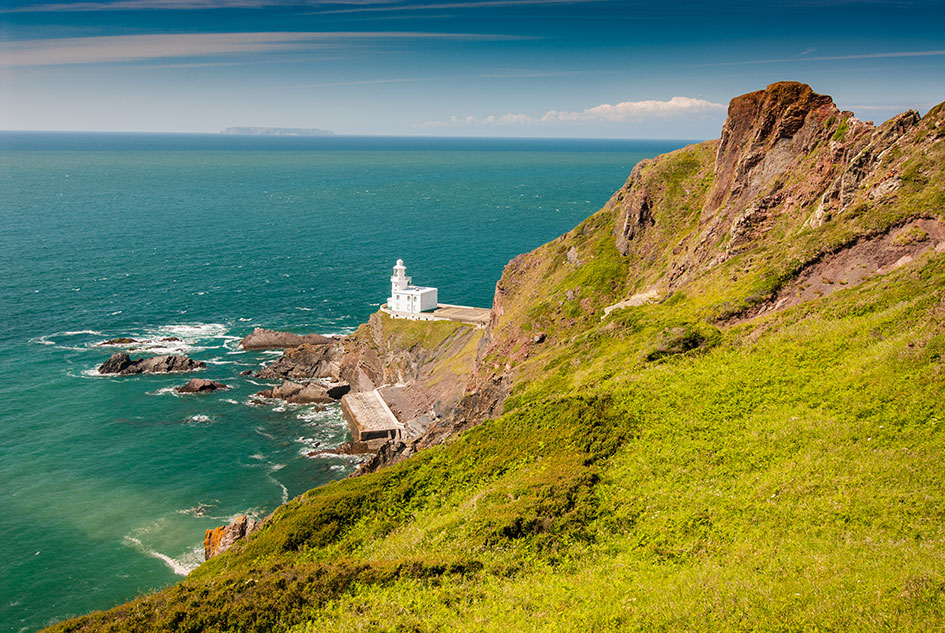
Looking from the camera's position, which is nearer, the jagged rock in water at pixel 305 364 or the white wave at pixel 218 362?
the jagged rock in water at pixel 305 364

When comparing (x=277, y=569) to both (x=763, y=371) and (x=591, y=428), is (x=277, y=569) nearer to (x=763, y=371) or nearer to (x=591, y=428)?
(x=591, y=428)

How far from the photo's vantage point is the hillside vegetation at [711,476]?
61.0 feet

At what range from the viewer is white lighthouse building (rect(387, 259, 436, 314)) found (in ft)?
322

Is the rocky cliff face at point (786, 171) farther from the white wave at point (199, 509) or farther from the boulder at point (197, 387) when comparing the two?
the boulder at point (197, 387)

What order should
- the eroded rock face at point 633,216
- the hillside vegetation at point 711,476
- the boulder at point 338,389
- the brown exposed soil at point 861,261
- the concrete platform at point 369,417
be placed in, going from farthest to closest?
the boulder at point 338,389 < the concrete platform at point 369,417 < the eroded rock face at point 633,216 < the brown exposed soil at point 861,261 < the hillside vegetation at point 711,476

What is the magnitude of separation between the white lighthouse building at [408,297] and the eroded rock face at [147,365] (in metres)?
30.7

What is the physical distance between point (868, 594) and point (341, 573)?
1619 centimetres

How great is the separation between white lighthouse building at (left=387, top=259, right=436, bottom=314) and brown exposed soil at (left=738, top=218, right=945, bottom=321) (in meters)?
64.8

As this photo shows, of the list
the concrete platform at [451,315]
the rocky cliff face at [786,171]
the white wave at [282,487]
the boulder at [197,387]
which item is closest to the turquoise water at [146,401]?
the white wave at [282,487]

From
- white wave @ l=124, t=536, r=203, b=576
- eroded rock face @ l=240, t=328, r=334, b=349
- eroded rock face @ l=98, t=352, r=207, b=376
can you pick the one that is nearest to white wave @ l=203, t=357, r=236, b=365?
eroded rock face @ l=98, t=352, r=207, b=376

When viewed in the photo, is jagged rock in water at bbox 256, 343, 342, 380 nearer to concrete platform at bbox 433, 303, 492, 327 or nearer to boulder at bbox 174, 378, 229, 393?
boulder at bbox 174, 378, 229, 393

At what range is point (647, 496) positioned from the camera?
24.5 metres

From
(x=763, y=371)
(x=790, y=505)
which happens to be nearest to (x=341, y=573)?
(x=790, y=505)

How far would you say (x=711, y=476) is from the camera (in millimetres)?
24719
